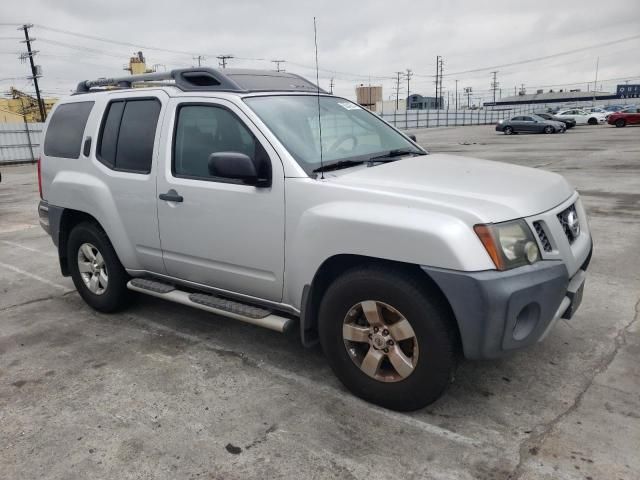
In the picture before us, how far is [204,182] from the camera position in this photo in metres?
3.55

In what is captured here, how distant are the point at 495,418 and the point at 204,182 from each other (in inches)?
90.6

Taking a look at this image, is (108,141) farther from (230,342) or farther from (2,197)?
(2,197)

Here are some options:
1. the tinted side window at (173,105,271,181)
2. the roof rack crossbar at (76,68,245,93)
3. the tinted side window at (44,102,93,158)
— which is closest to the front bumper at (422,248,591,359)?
the tinted side window at (173,105,271,181)

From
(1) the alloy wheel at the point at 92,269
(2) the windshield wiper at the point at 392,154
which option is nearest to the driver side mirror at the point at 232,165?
(2) the windshield wiper at the point at 392,154

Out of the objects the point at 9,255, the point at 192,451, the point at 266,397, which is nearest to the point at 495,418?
the point at 266,397

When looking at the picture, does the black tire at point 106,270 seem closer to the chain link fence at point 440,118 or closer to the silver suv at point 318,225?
the silver suv at point 318,225

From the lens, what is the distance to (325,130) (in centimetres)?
362

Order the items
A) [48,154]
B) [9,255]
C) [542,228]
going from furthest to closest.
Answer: [9,255] → [48,154] → [542,228]

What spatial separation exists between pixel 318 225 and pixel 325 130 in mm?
919

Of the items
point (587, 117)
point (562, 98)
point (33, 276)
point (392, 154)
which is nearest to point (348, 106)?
point (392, 154)

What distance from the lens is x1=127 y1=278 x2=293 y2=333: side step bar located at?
3.31 meters

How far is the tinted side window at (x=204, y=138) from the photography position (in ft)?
11.4

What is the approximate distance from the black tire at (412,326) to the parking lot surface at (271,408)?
0.13 m

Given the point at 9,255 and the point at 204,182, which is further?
the point at 9,255
